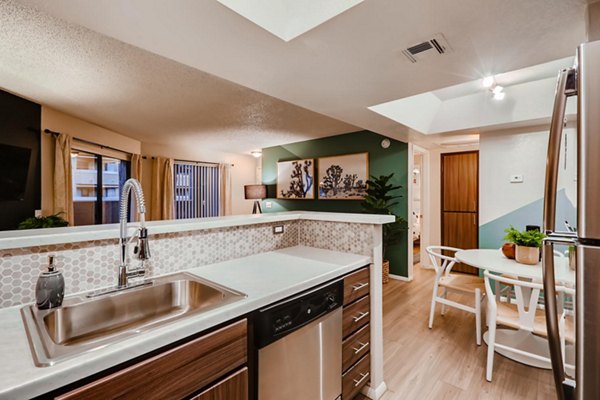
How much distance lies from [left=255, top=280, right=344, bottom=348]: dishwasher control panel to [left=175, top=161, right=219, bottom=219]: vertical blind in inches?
215

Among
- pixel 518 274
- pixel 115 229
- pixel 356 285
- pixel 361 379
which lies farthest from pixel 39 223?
pixel 518 274

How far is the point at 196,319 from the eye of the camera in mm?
926

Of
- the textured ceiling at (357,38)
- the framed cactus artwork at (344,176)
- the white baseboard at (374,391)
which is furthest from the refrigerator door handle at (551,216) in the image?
the framed cactus artwork at (344,176)

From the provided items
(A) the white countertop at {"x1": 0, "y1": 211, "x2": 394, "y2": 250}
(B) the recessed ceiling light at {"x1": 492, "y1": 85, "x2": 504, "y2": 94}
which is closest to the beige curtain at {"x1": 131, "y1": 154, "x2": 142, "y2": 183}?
(A) the white countertop at {"x1": 0, "y1": 211, "x2": 394, "y2": 250}

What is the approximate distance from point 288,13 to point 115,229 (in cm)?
143

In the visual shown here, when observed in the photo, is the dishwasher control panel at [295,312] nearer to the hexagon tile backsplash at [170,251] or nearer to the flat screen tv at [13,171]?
the hexagon tile backsplash at [170,251]

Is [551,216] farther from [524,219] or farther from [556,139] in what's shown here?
[524,219]

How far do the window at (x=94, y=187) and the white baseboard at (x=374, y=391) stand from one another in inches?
188

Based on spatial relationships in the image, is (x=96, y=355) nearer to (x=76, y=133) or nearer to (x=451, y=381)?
(x=451, y=381)

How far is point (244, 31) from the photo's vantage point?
4.66 ft

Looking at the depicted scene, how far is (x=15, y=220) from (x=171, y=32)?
3.35 meters

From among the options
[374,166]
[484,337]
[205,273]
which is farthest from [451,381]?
[374,166]

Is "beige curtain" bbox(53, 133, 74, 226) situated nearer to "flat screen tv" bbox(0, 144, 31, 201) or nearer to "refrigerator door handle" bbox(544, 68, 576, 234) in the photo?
"flat screen tv" bbox(0, 144, 31, 201)

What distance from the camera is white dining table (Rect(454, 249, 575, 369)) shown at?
6.64ft
